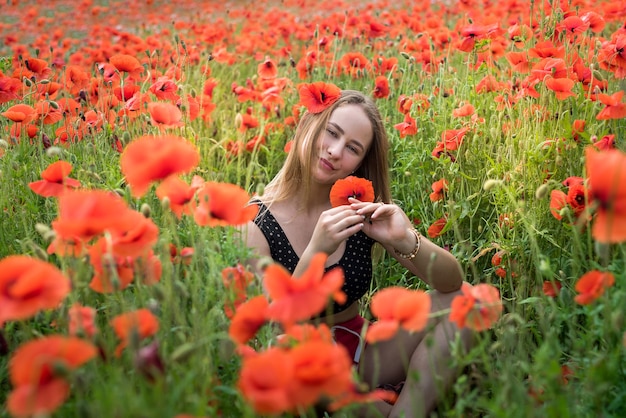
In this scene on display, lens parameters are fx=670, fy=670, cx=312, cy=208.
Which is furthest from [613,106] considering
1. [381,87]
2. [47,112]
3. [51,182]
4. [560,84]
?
[47,112]

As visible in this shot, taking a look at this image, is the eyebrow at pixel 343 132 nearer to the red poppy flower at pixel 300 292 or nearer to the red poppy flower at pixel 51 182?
the red poppy flower at pixel 51 182

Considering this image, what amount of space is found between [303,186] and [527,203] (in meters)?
0.89

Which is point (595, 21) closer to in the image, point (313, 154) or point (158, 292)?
point (313, 154)

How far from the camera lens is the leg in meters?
2.10

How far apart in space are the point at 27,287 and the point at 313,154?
4.73 ft

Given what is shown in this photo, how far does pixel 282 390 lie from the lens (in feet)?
3.64

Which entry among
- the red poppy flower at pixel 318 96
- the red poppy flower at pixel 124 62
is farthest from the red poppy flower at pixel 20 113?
the red poppy flower at pixel 318 96

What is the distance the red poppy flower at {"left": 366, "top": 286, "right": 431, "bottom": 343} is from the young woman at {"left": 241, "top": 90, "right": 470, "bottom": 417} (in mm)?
753

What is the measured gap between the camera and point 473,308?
1.51 m

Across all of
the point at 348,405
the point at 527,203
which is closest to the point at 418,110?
the point at 527,203

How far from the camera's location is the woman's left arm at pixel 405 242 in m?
2.12

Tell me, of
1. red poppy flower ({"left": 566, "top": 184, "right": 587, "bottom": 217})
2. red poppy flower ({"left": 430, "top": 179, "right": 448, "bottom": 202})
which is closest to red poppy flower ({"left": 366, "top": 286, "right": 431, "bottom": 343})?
red poppy flower ({"left": 566, "top": 184, "right": 587, "bottom": 217})

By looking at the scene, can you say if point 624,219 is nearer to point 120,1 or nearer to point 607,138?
point 607,138

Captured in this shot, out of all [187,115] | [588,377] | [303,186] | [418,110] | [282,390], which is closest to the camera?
[282,390]
